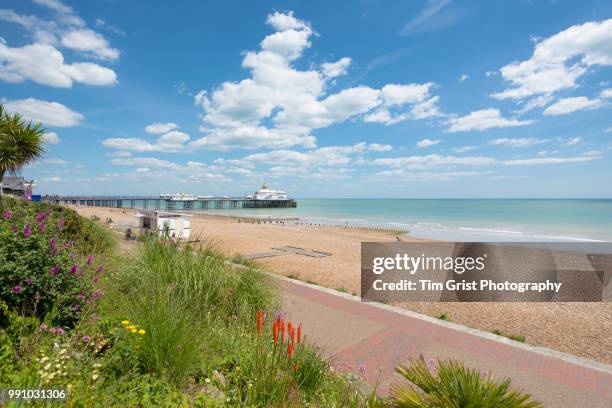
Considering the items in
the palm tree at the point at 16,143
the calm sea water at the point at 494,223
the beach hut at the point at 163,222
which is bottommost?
the calm sea water at the point at 494,223

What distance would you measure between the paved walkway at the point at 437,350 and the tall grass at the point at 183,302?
1210 mm

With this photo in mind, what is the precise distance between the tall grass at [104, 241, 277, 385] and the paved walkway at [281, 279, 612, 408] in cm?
121

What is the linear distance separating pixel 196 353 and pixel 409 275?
32.9 ft

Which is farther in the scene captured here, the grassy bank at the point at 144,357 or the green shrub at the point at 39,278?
the green shrub at the point at 39,278

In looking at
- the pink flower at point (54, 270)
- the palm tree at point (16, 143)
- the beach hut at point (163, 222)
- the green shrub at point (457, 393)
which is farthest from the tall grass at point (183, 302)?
the palm tree at point (16, 143)

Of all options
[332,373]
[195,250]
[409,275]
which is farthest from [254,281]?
[409,275]

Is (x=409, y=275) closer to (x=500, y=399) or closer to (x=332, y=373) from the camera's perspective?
(x=332, y=373)

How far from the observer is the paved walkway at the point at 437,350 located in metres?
3.78

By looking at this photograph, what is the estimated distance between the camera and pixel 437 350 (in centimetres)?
464

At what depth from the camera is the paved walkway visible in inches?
149

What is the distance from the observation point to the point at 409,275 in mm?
11445

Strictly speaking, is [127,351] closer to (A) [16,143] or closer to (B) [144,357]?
(B) [144,357]

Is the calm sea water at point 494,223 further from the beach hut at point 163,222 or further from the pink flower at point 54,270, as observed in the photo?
the pink flower at point 54,270

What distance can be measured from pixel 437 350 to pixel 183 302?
154 inches
